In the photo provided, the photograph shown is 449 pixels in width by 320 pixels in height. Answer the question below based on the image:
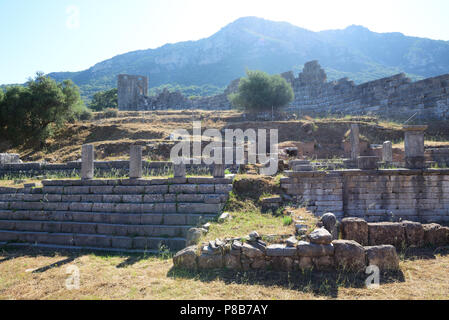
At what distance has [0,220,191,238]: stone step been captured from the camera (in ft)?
28.9

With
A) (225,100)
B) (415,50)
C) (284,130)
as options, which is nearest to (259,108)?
(284,130)

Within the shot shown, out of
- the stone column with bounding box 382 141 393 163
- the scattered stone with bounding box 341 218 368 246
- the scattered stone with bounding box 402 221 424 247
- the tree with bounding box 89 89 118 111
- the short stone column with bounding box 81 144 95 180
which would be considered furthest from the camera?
the tree with bounding box 89 89 118 111

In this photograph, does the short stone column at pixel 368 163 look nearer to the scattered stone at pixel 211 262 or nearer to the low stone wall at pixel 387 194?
the low stone wall at pixel 387 194

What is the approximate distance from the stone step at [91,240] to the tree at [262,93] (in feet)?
73.7

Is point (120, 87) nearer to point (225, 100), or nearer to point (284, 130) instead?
point (225, 100)

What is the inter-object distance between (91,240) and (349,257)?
294 inches

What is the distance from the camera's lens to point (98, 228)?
948cm

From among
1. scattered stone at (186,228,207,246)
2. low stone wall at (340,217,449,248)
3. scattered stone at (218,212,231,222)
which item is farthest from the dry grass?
scattered stone at (218,212,231,222)

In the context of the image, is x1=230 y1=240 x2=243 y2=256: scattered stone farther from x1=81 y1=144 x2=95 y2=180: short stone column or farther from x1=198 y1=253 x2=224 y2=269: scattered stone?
x1=81 y1=144 x2=95 y2=180: short stone column

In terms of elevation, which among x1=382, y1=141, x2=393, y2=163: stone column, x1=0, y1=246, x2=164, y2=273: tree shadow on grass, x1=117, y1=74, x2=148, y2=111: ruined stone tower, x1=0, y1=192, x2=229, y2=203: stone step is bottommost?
x1=0, y1=246, x2=164, y2=273: tree shadow on grass

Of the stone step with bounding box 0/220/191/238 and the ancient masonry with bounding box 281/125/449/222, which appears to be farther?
the ancient masonry with bounding box 281/125/449/222

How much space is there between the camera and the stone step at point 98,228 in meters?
8.80

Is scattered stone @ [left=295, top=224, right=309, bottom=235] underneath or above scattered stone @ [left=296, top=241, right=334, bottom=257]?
above

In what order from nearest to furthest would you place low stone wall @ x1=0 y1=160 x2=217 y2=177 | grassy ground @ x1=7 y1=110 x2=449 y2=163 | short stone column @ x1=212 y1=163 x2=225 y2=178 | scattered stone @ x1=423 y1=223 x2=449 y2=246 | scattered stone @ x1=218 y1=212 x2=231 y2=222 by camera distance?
scattered stone @ x1=423 y1=223 x2=449 y2=246 < scattered stone @ x1=218 y1=212 x2=231 y2=222 < short stone column @ x1=212 y1=163 x2=225 y2=178 < low stone wall @ x1=0 y1=160 x2=217 y2=177 < grassy ground @ x1=7 y1=110 x2=449 y2=163
